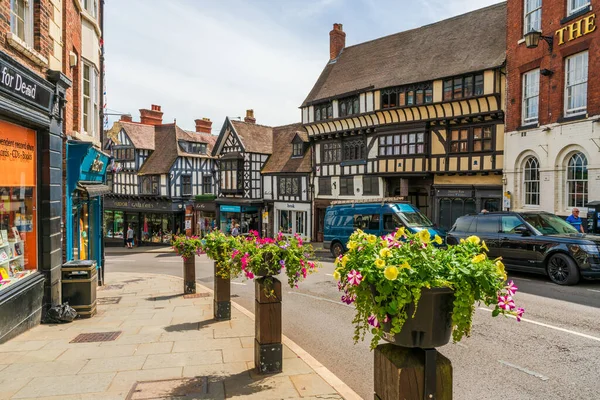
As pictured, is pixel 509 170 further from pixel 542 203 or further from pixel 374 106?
pixel 374 106

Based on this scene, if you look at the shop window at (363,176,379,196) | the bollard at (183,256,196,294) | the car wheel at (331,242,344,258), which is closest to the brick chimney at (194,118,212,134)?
the shop window at (363,176,379,196)

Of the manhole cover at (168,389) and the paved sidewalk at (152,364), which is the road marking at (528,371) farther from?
the manhole cover at (168,389)

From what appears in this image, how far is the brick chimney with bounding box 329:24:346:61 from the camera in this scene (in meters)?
31.7

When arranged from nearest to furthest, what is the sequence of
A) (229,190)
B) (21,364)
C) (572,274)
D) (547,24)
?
(21,364), (572,274), (547,24), (229,190)

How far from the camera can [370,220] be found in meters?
17.9

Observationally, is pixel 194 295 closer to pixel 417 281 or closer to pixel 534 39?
pixel 417 281

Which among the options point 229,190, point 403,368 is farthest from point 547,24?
point 229,190

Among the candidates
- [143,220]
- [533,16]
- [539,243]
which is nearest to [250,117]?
[143,220]

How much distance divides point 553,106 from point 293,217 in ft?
61.7

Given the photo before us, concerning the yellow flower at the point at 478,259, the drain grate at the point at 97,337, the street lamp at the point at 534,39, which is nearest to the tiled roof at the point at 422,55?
the street lamp at the point at 534,39

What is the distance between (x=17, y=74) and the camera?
721cm

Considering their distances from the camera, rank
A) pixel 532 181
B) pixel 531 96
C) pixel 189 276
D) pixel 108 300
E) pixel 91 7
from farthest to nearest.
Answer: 1. pixel 532 181
2. pixel 531 96
3. pixel 91 7
4. pixel 189 276
5. pixel 108 300

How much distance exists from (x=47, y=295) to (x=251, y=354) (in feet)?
16.0

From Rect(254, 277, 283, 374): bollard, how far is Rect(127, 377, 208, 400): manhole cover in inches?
29.9
